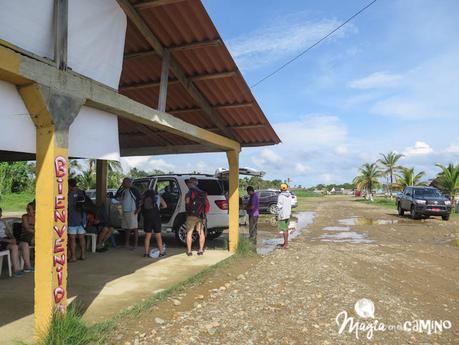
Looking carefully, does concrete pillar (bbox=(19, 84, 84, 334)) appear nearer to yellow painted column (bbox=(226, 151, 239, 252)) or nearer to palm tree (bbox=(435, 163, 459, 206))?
yellow painted column (bbox=(226, 151, 239, 252))

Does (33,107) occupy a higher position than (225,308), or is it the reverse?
(33,107)

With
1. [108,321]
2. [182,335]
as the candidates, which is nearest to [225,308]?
[182,335]

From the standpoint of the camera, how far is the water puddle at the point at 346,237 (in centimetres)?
1309

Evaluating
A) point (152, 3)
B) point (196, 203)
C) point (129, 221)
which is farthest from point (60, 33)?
point (129, 221)

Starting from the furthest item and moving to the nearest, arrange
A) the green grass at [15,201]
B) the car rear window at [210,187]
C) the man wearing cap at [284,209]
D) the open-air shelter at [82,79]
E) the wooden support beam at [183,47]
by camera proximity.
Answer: the green grass at [15,201] → the car rear window at [210,187] → the man wearing cap at [284,209] → the wooden support beam at [183,47] → the open-air shelter at [82,79]

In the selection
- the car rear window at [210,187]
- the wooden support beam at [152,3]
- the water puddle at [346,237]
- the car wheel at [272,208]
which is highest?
the wooden support beam at [152,3]

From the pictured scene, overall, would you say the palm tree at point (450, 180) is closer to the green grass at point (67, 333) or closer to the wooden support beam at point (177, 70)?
the wooden support beam at point (177, 70)

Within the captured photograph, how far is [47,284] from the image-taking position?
3889 millimetres

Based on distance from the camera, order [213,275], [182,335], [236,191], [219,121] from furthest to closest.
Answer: [236,191] < [219,121] < [213,275] < [182,335]

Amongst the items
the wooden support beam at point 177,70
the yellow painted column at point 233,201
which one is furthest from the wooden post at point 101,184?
the wooden support beam at point 177,70

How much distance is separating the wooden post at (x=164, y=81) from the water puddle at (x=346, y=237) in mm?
8797

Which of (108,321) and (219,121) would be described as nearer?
(108,321)

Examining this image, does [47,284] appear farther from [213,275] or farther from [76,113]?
[213,275]

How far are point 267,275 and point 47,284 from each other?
4.59m
